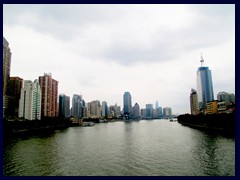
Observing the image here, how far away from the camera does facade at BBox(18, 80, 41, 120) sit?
121375mm

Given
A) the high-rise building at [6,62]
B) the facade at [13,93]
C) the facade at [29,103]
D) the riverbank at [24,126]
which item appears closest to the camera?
the riverbank at [24,126]

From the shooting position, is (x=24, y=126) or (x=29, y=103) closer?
(x=24, y=126)

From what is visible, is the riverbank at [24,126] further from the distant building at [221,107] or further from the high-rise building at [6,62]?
the distant building at [221,107]

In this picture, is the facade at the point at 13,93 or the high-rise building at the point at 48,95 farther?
the facade at the point at 13,93

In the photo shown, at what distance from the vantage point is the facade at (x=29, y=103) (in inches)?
4779

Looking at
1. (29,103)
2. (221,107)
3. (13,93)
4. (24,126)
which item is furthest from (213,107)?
(13,93)

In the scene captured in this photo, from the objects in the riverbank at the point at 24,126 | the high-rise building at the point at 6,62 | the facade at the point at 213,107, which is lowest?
the riverbank at the point at 24,126

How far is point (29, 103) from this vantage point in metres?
123

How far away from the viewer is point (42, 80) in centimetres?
14625

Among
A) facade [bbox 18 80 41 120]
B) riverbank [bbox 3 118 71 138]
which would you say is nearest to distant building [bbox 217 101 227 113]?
riverbank [bbox 3 118 71 138]

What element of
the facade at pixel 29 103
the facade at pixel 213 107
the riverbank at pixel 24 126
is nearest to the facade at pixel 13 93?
the facade at pixel 29 103

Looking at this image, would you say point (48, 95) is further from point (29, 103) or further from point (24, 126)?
point (24, 126)

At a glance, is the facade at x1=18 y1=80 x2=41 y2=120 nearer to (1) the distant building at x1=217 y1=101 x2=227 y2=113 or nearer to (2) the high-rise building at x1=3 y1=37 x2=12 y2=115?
(2) the high-rise building at x1=3 y1=37 x2=12 y2=115
